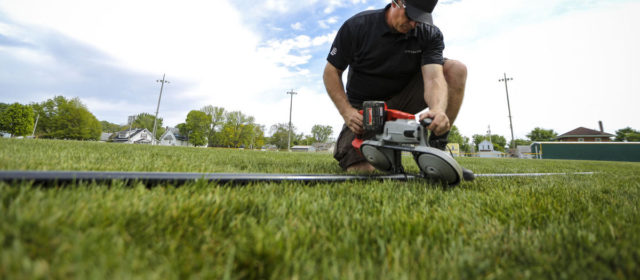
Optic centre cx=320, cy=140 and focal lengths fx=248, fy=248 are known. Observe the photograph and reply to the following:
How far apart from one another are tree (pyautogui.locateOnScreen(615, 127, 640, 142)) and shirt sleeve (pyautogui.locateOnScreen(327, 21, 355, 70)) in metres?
71.6

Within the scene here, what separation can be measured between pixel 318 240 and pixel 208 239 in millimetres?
293

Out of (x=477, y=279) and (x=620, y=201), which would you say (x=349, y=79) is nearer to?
(x=620, y=201)

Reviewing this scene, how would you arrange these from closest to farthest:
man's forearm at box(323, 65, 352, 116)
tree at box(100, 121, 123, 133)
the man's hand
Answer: the man's hand
man's forearm at box(323, 65, 352, 116)
tree at box(100, 121, 123, 133)

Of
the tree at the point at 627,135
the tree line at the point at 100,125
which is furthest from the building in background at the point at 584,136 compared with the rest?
the tree line at the point at 100,125

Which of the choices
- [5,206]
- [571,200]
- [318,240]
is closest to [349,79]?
[571,200]

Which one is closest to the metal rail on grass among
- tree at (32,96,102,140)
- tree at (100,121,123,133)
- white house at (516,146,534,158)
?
white house at (516,146,534,158)

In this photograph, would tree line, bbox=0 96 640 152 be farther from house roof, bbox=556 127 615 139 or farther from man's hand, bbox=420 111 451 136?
man's hand, bbox=420 111 451 136

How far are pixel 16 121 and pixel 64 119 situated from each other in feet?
16.4

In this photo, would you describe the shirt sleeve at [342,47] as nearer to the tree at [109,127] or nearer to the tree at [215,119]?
the tree at [215,119]

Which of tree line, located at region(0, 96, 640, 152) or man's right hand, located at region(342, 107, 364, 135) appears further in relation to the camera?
tree line, located at region(0, 96, 640, 152)

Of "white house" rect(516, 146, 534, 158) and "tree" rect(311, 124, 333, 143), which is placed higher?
"tree" rect(311, 124, 333, 143)

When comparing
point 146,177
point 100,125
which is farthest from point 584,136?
point 100,125

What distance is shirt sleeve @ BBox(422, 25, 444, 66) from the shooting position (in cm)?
219

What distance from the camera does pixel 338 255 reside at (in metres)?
0.62
